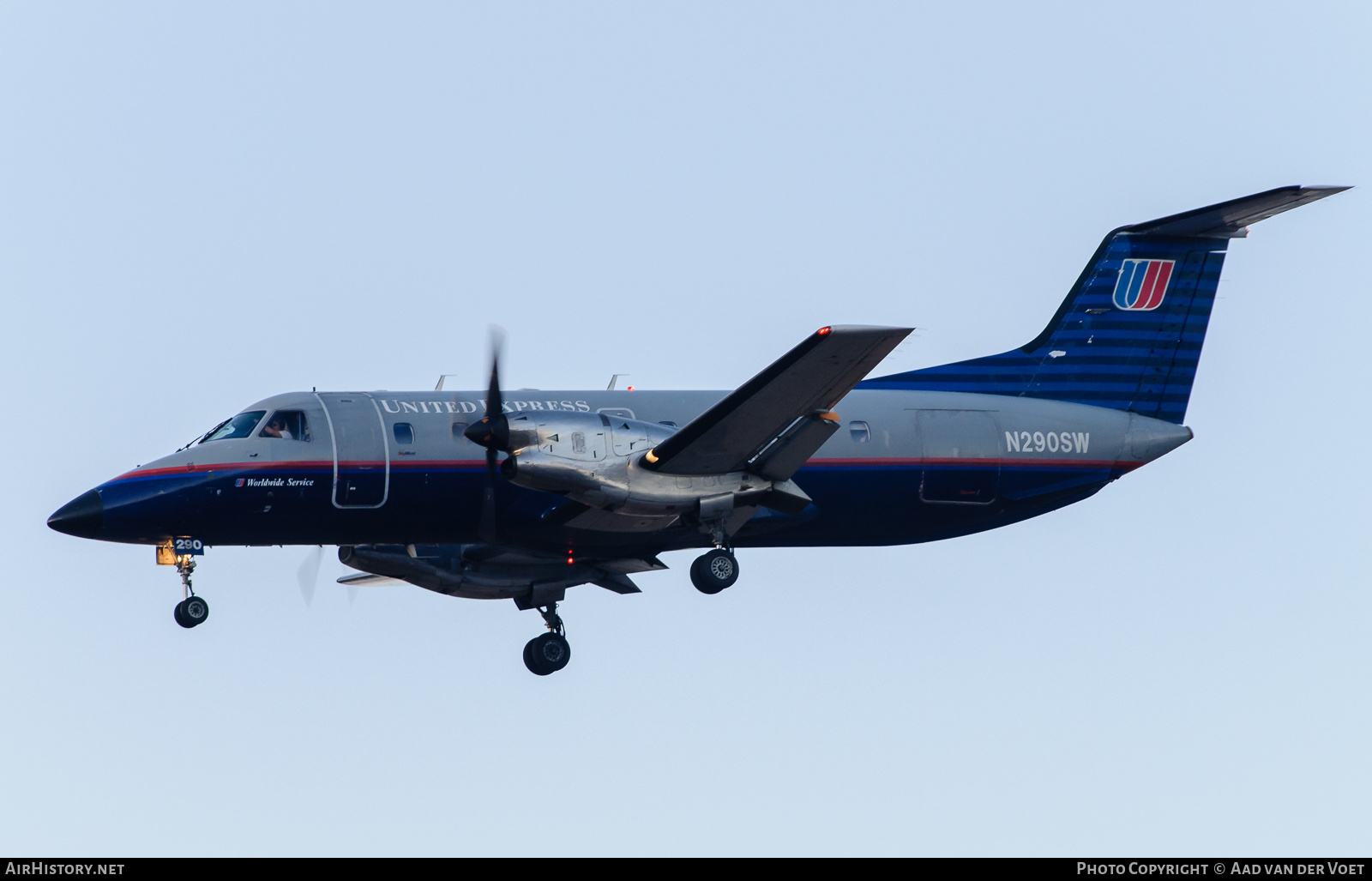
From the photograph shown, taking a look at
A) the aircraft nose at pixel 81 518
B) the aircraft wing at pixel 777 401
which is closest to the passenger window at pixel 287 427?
the aircraft nose at pixel 81 518

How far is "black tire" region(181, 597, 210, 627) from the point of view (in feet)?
71.9

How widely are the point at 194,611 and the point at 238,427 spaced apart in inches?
96.3

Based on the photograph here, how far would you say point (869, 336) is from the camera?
20.1 metres

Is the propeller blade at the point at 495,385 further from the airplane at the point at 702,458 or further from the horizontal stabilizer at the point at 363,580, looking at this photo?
the horizontal stabilizer at the point at 363,580

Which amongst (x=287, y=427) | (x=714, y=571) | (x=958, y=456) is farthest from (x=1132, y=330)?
(x=287, y=427)

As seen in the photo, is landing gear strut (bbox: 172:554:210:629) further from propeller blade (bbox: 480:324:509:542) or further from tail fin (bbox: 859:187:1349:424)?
tail fin (bbox: 859:187:1349:424)

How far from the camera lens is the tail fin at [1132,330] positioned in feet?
87.2

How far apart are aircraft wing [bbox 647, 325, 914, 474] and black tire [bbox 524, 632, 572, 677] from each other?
4888 millimetres

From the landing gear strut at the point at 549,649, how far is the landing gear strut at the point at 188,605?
5.37 meters
